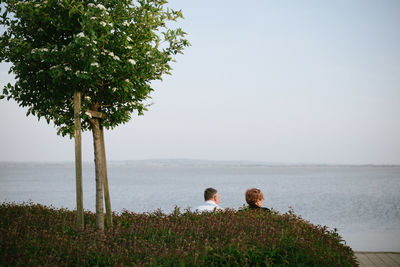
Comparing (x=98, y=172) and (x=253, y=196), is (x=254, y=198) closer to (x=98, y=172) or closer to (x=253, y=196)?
(x=253, y=196)

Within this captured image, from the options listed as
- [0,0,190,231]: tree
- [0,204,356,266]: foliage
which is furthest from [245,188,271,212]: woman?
[0,0,190,231]: tree

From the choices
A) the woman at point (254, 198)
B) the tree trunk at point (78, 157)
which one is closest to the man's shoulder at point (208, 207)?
the woman at point (254, 198)

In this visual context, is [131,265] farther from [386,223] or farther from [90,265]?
[386,223]

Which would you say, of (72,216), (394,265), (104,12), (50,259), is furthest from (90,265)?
(394,265)

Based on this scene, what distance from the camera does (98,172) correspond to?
7.09 metres

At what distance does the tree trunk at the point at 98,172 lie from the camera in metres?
6.95

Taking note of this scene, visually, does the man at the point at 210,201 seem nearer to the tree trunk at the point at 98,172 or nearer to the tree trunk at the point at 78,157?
the tree trunk at the point at 98,172

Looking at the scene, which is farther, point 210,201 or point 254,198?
point 210,201

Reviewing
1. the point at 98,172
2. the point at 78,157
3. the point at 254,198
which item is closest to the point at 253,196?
the point at 254,198

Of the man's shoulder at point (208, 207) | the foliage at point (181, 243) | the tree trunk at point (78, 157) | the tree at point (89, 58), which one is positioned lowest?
the foliage at point (181, 243)

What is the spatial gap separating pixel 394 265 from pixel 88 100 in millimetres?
7192

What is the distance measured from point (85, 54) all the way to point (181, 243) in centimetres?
341

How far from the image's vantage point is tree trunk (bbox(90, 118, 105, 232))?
6.95 metres

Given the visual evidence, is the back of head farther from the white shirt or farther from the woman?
the white shirt
